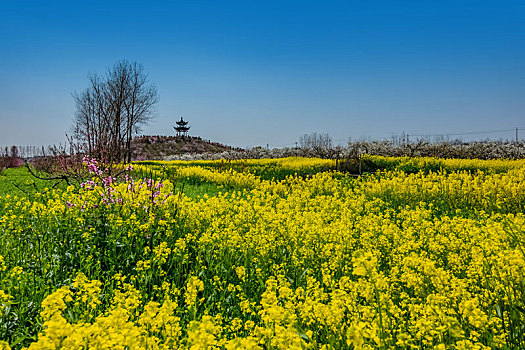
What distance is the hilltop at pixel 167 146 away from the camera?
53222 mm

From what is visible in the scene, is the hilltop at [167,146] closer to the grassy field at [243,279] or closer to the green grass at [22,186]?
the green grass at [22,186]

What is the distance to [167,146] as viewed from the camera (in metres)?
56.8

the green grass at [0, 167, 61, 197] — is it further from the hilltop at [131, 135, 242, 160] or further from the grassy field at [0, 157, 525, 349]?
the hilltop at [131, 135, 242, 160]

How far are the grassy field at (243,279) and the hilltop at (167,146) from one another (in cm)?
4586

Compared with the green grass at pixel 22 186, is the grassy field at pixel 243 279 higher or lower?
lower

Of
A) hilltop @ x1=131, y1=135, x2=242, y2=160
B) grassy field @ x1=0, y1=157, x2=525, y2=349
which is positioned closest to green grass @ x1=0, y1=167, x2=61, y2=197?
grassy field @ x1=0, y1=157, x2=525, y2=349

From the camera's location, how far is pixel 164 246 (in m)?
4.72

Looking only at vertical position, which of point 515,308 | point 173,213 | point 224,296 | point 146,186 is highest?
point 146,186

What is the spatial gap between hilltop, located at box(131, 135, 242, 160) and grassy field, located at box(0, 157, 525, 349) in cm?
4586

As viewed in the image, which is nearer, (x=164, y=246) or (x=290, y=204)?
(x=164, y=246)

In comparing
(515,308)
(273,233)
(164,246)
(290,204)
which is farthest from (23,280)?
(290,204)

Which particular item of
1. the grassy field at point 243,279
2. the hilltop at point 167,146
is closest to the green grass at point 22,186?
the grassy field at point 243,279

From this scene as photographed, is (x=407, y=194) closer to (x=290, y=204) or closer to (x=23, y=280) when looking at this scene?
(x=290, y=204)

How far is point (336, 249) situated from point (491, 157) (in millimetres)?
23787
